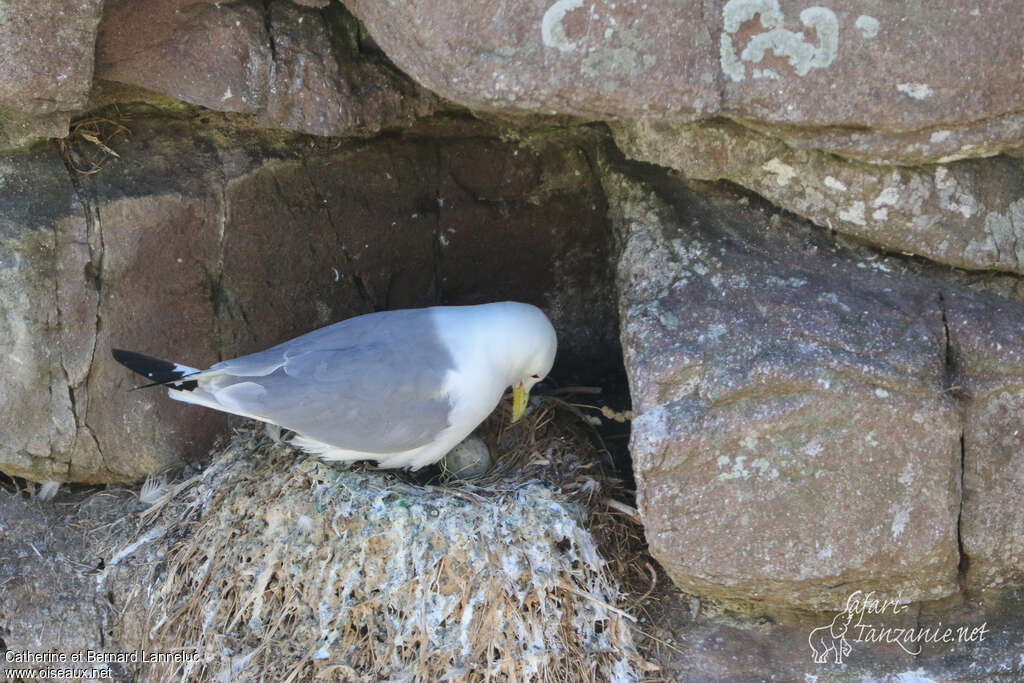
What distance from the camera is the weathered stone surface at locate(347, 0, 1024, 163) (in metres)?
2.14

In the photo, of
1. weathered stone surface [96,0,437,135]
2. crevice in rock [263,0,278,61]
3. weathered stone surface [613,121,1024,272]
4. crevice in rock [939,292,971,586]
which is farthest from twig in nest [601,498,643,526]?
crevice in rock [263,0,278,61]

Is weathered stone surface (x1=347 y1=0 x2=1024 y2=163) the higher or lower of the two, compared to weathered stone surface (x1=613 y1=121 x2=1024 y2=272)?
higher

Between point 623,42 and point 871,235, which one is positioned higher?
point 623,42

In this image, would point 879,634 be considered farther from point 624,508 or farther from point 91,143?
point 91,143

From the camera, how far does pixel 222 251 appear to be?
3.04m

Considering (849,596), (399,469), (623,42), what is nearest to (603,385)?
(399,469)

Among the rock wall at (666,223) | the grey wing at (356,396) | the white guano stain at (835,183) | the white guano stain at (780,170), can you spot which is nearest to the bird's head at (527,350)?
the grey wing at (356,396)

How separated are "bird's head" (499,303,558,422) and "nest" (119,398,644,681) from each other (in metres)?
0.34

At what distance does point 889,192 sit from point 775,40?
0.48 meters

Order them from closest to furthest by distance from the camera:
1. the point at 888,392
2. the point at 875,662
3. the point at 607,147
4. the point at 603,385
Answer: the point at 888,392
the point at 875,662
the point at 607,147
the point at 603,385

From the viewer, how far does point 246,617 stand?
2791 mm

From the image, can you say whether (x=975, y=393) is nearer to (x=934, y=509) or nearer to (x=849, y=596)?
(x=934, y=509)

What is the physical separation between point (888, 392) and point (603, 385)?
139cm

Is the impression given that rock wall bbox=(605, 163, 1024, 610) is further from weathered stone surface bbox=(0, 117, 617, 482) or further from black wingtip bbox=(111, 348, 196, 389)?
black wingtip bbox=(111, 348, 196, 389)
